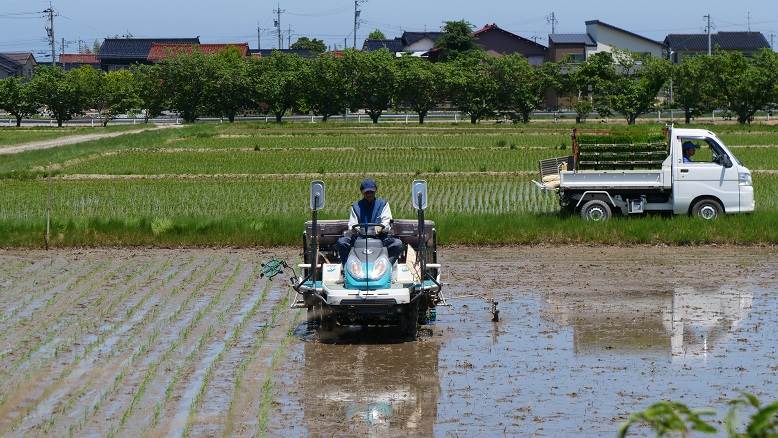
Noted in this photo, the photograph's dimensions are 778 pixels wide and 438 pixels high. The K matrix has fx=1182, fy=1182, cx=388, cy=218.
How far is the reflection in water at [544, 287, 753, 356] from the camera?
10.2 metres

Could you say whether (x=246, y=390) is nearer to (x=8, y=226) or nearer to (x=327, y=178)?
(x=8, y=226)

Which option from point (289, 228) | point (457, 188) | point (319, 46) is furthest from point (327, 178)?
point (319, 46)

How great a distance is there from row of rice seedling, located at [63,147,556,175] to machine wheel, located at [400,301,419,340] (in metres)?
19.2

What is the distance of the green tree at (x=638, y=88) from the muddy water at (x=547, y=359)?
46274 mm

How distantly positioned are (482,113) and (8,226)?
4877 cm

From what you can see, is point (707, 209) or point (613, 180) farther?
point (613, 180)

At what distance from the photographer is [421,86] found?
6600cm

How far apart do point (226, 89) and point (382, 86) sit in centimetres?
909

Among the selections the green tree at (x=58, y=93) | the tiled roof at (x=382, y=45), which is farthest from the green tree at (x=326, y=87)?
the tiled roof at (x=382, y=45)

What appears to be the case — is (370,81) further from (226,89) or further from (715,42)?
(715,42)

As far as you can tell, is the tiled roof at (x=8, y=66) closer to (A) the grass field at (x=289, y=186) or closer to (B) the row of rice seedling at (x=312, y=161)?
(A) the grass field at (x=289, y=186)

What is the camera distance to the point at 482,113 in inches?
2554

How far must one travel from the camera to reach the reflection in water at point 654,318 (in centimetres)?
1022

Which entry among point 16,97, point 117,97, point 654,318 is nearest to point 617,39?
point 117,97
